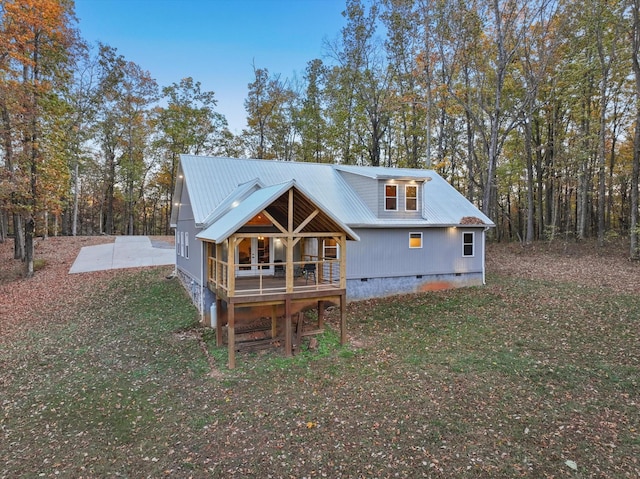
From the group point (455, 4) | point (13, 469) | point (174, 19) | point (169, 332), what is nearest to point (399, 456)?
point (13, 469)

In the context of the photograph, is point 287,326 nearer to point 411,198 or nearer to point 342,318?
point 342,318

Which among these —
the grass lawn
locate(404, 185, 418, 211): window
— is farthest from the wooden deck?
locate(404, 185, 418, 211): window

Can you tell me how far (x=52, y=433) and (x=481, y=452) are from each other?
24.1 ft

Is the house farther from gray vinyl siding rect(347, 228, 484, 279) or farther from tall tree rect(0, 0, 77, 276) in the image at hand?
tall tree rect(0, 0, 77, 276)

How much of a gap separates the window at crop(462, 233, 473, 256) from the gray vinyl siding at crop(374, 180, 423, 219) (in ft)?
8.08

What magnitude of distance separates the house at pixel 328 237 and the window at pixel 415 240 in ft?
0.14

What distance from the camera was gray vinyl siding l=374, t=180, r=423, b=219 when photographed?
1450 centimetres

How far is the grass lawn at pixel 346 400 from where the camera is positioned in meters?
5.29

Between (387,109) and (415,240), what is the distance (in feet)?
45.5

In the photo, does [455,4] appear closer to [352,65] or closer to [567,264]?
[352,65]

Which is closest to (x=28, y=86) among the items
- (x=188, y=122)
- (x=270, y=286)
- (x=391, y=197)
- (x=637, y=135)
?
(x=188, y=122)

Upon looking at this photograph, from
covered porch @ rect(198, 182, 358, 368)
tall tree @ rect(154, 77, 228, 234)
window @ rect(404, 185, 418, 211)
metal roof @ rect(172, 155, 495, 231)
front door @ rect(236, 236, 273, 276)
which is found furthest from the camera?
tall tree @ rect(154, 77, 228, 234)

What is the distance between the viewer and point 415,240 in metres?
14.6

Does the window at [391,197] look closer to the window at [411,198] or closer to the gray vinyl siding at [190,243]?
the window at [411,198]
